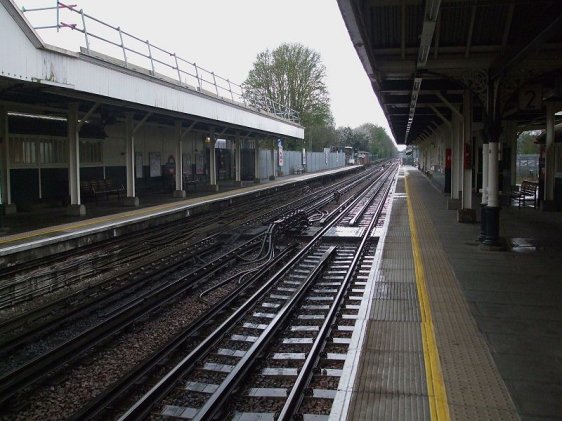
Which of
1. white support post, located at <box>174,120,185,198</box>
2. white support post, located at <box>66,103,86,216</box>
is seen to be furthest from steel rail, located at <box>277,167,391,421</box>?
white support post, located at <box>174,120,185,198</box>

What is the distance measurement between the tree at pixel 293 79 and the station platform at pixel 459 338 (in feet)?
157

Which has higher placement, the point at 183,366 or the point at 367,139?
the point at 367,139

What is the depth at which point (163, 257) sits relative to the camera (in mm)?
11000

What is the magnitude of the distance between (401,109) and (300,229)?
9.99 m

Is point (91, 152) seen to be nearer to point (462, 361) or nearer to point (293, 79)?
point (462, 361)

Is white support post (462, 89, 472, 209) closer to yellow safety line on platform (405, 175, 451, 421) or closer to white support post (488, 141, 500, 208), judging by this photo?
white support post (488, 141, 500, 208)

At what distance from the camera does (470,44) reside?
10406 millimetres

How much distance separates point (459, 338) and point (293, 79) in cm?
5319

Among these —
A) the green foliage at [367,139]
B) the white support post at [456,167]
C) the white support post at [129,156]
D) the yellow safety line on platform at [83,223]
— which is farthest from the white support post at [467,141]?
the green foliage at [367,139]

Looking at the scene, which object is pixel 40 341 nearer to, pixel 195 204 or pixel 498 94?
pixel 498 94

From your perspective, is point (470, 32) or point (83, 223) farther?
point (83, 223)

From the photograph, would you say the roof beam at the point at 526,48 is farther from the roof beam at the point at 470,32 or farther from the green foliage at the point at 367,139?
the green foliage at the point at 367,139

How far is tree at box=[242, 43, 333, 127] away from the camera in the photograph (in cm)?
5666

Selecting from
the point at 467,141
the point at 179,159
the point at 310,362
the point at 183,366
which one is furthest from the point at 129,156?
the point at 310,362
